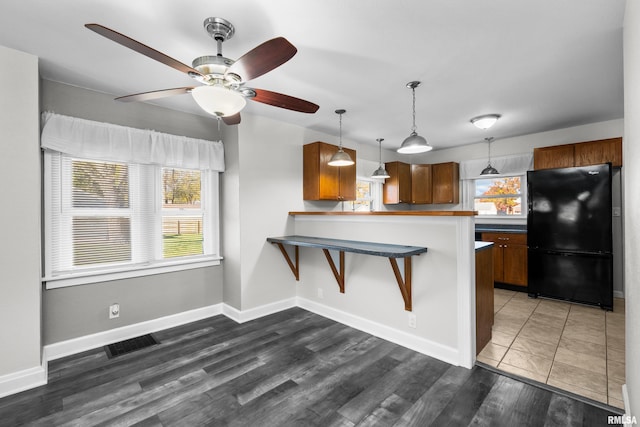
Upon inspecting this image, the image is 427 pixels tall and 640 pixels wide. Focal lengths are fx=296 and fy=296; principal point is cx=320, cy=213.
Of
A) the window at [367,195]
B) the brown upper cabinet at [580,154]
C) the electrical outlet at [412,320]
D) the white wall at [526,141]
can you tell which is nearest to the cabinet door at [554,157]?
the brown upper cabinet at [580,154]

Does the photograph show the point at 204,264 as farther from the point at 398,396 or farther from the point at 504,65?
the point at 504,65

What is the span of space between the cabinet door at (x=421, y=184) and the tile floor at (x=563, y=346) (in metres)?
2.56

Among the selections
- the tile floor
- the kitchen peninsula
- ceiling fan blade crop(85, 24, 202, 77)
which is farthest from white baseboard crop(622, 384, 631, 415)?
ceiling fan blade crop(85, 24, 202, 77)

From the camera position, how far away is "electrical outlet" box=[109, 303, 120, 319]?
301 cm

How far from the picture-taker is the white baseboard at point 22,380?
7.12 feet

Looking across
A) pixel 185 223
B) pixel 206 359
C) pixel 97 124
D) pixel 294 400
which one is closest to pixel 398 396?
pixel 294 400

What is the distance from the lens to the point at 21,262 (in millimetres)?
2254

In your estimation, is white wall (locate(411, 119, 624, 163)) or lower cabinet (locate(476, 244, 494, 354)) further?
white wall (locate(411, 119, 624, 163))

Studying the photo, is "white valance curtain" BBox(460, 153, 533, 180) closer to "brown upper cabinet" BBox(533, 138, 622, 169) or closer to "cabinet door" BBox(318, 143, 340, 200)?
"brown upper cabinet" BBox(533, 138, 622, 169)

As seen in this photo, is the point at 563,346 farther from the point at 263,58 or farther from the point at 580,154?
the point at 263,58

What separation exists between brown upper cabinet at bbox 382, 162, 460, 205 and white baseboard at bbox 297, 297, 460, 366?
294 centimetres

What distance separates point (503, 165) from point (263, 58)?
5085 millimetres

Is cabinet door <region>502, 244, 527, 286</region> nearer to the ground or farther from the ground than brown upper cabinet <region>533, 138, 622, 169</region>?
nearer to the ground

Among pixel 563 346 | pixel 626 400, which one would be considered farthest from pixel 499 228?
pixel 626 400
